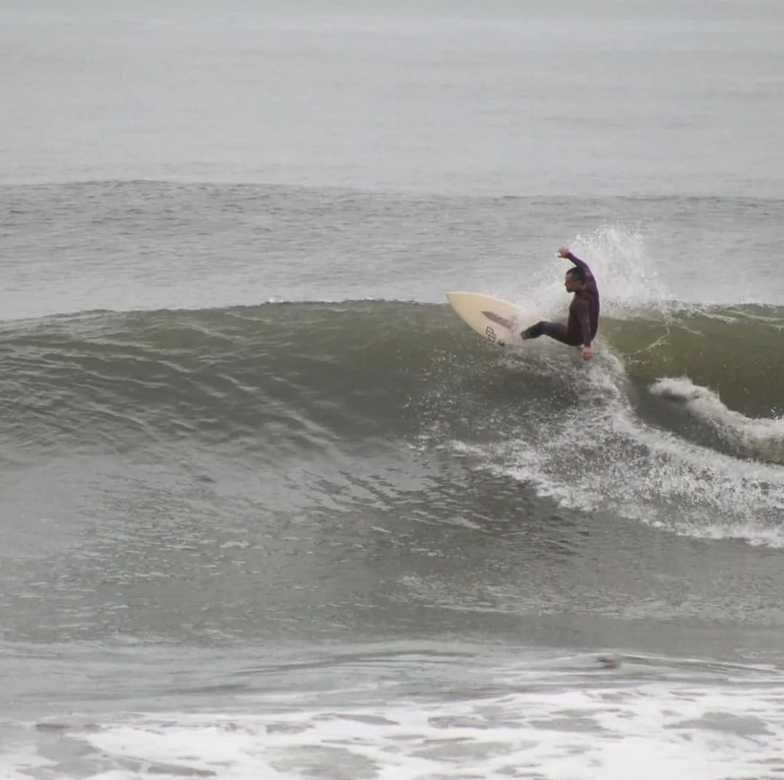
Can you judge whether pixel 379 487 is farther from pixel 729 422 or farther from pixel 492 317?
pixel 729 422

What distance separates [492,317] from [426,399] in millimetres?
1449

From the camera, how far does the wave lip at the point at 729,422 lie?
13641 mm

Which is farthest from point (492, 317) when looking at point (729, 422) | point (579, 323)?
point (729, 422)

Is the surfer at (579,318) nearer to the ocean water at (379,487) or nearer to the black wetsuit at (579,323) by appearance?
the black wetsuit at (579,323)

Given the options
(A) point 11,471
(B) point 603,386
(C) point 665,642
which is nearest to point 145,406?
(A) point 11,471

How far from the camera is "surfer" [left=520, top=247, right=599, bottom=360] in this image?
1400cm

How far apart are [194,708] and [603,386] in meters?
8.50

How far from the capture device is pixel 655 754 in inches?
245

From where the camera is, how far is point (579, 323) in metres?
14.2

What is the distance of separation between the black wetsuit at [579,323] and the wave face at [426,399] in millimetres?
501

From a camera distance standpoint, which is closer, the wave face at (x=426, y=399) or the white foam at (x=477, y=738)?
the white foam at (x=477, y=738)

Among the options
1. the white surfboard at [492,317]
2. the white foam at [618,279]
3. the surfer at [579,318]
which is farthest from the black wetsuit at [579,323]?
the white foam at [618,279]

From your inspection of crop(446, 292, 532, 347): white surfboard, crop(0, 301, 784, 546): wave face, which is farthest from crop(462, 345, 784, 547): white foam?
crop(446, 292, 532, 347): white surfboard

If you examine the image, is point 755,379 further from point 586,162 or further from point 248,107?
point 248,107
